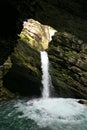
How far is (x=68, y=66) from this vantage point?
3180 centimetres

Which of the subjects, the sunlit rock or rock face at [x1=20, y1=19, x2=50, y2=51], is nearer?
the sunlit rock

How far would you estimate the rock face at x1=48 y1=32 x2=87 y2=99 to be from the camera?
1213 inches

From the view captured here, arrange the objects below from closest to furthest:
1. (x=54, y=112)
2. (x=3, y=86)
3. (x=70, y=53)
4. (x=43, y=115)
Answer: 1. (x=43, y=115)
2. (x=54, y=112)
3. (x=3, y=86)
4. (x=70, y=53)

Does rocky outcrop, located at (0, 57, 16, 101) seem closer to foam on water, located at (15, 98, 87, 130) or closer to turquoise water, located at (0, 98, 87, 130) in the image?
turquoise water, located at (0, 98, 87, 130)

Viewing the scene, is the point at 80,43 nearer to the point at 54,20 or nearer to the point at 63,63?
the point at 63,63

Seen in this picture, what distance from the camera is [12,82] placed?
29.0m

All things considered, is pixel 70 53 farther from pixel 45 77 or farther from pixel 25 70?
→ pixel 25 70

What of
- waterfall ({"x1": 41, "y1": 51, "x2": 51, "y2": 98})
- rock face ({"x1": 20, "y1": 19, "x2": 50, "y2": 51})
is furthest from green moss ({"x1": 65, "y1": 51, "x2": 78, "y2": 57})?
rock face ({"x1": 20, "y1": 19, "x2": 50, "y2": 51})

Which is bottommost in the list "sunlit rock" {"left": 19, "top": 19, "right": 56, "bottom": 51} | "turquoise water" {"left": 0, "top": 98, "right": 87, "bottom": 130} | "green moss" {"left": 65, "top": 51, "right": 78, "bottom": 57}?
"turquoise water" {"left": 0, "top": 98, "right": 87, "bottom": 130}

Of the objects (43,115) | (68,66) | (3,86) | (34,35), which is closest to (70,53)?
(68,66)

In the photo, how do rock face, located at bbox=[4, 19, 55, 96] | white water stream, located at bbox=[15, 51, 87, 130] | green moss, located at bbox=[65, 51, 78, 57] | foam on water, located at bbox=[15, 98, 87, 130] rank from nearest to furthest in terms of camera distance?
white water stream, located at bbox=[15, 51, 87, 130]
foam on water, located at bbox=[15, 98, 87, 130]
rock face, located at bbox=[4, 19, 55, 96]
green moss, located at bbox=[65, 51, 78, 57]

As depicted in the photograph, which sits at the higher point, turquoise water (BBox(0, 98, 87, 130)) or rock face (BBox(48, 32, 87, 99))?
rock face (BBox(48, 32, 87, 99))

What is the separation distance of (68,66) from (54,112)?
31.7ft

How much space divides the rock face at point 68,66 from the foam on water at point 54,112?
2.20 m
